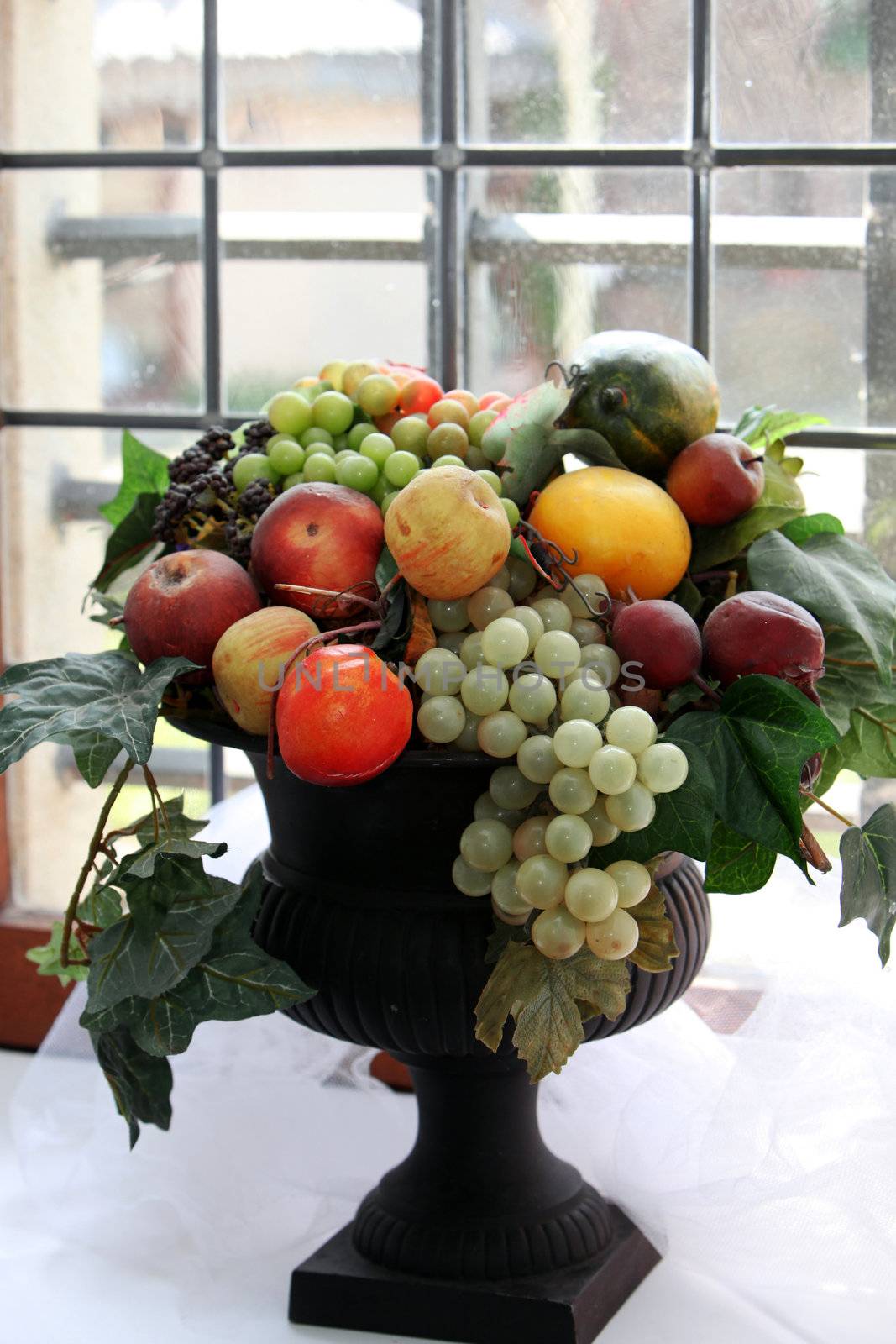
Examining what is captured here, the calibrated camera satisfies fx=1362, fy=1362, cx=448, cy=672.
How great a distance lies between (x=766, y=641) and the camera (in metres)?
0.67

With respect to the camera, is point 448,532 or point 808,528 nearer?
point 448,532

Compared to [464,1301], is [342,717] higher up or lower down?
higher up

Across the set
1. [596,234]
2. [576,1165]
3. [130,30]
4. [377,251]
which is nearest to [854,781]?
[576,1165]

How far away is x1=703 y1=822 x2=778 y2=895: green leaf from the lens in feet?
2.33

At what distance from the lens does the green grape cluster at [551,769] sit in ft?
2.11

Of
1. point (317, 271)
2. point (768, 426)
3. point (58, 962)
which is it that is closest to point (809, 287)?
point (768, 426)

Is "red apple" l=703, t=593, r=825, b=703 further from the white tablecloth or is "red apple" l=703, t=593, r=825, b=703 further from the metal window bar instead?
the metal window bar

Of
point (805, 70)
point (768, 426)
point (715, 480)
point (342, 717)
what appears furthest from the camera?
point (805, 70)

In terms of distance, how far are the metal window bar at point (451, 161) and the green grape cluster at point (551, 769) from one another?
0.52 m

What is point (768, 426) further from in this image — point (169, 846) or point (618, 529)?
point (169, 846)

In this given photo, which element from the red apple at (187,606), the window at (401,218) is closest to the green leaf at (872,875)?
the red apple at (187,606)

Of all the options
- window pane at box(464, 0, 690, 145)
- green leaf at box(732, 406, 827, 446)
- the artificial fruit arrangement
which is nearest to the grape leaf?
the artificial fruit arrangement

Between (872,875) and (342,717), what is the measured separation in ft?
0.95

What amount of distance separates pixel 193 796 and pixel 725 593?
670 mm
